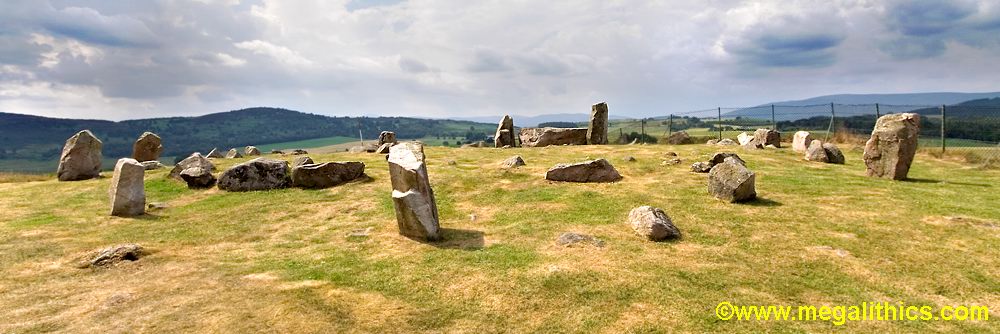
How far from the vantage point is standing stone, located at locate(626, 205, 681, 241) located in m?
11.5

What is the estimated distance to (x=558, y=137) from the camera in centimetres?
3578

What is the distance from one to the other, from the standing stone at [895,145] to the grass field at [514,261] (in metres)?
0.95

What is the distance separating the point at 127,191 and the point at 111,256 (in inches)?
227

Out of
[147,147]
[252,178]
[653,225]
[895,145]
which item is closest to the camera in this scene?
[653,225]

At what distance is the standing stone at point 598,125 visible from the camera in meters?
35.2

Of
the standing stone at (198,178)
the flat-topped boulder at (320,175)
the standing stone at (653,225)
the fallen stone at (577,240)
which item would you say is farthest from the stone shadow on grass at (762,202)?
the standing stone at (198,178)

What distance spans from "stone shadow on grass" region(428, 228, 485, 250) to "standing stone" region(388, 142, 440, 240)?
29 cm

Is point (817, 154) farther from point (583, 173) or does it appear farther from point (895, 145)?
point (583, 173)

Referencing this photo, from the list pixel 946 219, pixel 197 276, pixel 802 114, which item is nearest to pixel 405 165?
pixel 197 276

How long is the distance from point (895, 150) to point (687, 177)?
6568 millimetres

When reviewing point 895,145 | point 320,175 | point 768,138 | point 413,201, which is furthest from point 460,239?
point 768,138

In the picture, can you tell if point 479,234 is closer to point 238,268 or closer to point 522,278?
point 522,278

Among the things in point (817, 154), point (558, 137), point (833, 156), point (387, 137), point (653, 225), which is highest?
point (387, 137)

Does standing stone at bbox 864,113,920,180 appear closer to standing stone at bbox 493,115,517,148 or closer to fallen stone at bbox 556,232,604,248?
fallen stone at bbox 556,232,604,248
